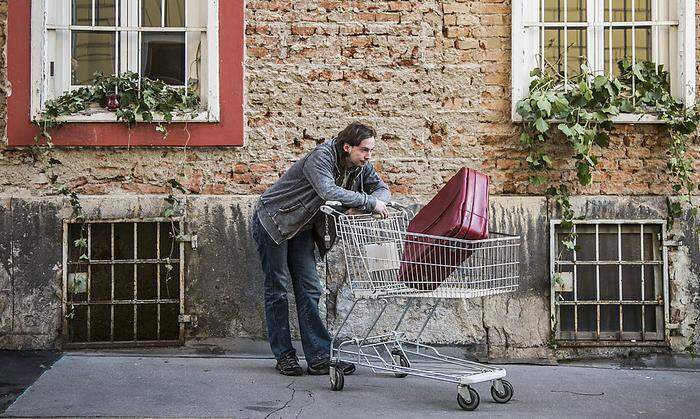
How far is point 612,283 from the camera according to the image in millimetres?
7668

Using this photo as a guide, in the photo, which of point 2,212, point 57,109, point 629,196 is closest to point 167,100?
point 57,109

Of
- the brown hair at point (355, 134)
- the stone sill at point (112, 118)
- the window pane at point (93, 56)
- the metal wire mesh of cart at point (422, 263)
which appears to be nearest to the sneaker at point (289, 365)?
the metal wire mesh of cart at point (422, 263)

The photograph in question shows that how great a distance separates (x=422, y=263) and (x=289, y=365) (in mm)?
1457

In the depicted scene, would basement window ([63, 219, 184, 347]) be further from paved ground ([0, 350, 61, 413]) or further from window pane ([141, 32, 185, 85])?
window pane ([141, 32, 185, 85])

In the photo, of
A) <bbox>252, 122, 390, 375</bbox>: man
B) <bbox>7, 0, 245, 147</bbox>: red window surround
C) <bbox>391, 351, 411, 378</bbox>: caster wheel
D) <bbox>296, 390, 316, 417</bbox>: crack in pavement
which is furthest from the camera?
<bbox>7, 0, 245, 147</bbox>: red window surround

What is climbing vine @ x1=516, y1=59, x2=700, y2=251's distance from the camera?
741 centimetres

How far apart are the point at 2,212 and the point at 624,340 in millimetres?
4970

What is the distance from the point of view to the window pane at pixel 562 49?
7.77 m

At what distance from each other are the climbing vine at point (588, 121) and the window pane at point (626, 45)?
20 centimetres

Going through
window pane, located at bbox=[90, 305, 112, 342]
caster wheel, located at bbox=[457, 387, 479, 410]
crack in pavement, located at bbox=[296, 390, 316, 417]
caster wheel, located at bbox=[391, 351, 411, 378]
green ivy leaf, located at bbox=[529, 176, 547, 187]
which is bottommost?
crack in pavement, located at bbox=[296, 390, 316, 417]

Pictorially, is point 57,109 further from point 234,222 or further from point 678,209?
point 678,209

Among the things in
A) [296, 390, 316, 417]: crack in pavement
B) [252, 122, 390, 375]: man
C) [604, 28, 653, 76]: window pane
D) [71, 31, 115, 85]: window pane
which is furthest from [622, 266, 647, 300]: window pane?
[71, 31, 115, 85]: window pane

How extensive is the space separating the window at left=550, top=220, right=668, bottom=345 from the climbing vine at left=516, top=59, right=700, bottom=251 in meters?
0.19

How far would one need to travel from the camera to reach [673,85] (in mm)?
7758
